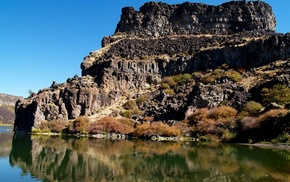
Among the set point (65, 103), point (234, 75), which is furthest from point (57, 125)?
point (234, 75)

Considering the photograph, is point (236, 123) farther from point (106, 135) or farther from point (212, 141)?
point (106, 135)

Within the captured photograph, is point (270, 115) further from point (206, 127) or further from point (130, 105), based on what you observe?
point (130, 105)

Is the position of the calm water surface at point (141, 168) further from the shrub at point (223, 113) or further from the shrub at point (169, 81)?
the shrub at point (169, 81)

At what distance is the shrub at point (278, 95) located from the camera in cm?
6547

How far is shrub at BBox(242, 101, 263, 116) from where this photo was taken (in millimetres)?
63531

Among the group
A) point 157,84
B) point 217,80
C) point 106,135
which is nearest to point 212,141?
point 106,135

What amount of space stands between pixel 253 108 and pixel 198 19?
275ft

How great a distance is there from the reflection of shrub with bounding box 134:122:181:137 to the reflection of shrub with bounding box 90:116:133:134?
5.18 metres

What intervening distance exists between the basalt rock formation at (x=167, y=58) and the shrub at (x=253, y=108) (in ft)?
12.3

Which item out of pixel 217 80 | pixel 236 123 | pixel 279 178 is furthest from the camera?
pixel 217 80

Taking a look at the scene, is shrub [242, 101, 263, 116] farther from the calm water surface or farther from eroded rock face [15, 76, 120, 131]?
eroded rock face [15, 76, 120, 131]

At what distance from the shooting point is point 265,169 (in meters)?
28.1

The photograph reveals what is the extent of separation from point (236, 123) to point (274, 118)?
28.2 ft

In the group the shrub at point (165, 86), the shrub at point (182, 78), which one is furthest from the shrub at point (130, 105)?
the shrub at point (182, 78)
